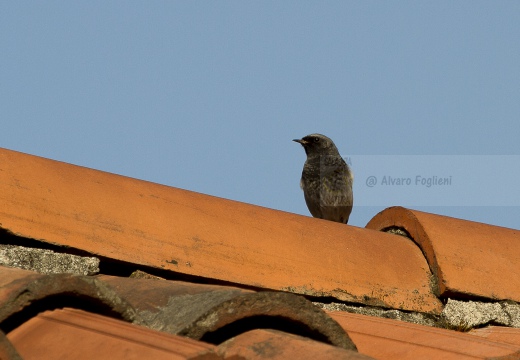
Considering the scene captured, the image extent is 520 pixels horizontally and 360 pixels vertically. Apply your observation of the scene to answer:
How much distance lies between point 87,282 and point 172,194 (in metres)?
1.53

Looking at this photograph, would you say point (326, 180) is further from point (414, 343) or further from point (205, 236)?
point (414, 343)

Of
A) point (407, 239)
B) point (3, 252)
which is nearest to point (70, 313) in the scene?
point (3, 252)

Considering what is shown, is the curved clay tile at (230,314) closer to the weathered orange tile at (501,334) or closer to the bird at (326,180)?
the weathered orange tile at (501,334)

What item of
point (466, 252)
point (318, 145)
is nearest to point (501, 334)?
point (466, 252)

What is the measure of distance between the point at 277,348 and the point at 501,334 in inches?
66.5

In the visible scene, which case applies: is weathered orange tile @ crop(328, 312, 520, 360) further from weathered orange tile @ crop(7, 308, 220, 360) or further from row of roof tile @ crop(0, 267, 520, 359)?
weathered orange tile @ crop(7, 308, 220, 360)

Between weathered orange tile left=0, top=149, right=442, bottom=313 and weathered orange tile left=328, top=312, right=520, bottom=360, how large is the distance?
51 centimetres

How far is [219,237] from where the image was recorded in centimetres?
374

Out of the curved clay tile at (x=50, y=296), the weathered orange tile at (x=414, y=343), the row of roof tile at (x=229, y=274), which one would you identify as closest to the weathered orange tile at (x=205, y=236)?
the row of roof tile at (x=229, y=274)

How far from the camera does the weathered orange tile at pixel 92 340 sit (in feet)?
6.68

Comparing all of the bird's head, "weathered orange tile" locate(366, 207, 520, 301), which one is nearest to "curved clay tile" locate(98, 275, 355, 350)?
"weathered orange tile" locate(366, 207, 520, 301)

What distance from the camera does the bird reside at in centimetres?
819

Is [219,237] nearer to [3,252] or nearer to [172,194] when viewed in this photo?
[172,194]

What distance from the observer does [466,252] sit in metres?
4.19
